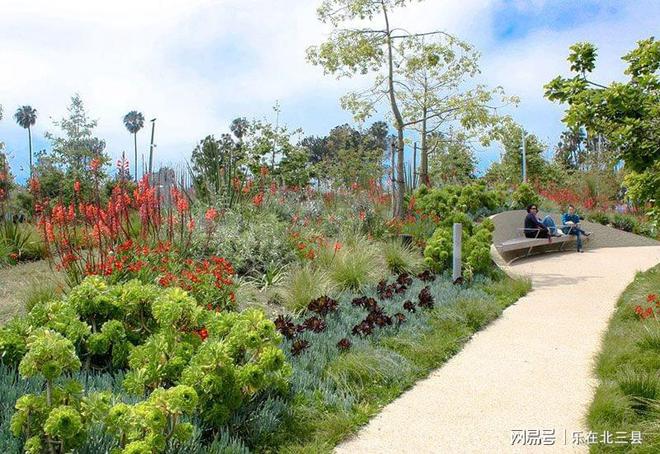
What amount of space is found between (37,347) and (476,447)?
257cm

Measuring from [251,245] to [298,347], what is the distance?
324cm

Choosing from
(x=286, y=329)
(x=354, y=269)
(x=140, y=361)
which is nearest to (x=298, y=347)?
(x=286, y=329)

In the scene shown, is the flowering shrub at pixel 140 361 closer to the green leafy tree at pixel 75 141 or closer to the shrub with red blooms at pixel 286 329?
the shrub with red blooms at pixel 286 329

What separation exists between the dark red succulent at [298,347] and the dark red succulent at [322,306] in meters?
0.97

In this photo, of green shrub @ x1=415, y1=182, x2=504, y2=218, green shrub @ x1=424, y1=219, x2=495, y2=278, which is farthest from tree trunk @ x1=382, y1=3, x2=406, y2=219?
green shrub @ x1=424, y1=219, x2=495, y2=278

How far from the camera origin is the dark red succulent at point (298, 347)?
4680 millimetres

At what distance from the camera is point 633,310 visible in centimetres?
678

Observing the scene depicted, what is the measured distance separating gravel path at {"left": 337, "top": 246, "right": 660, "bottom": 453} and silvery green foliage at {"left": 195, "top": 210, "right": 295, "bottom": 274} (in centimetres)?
287

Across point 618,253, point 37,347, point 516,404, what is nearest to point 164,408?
point 37,347

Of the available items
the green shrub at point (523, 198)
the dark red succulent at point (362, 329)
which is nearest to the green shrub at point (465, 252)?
the dark red succulent at point (362, 329)

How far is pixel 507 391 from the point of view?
4.61 m

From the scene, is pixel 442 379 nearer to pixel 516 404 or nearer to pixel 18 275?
pixel 516 404

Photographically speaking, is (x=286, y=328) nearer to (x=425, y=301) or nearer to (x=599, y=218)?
(x=425, y=301)

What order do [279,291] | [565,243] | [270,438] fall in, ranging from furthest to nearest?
1. [565,243]
2. [279,291]
3. [270,438]
